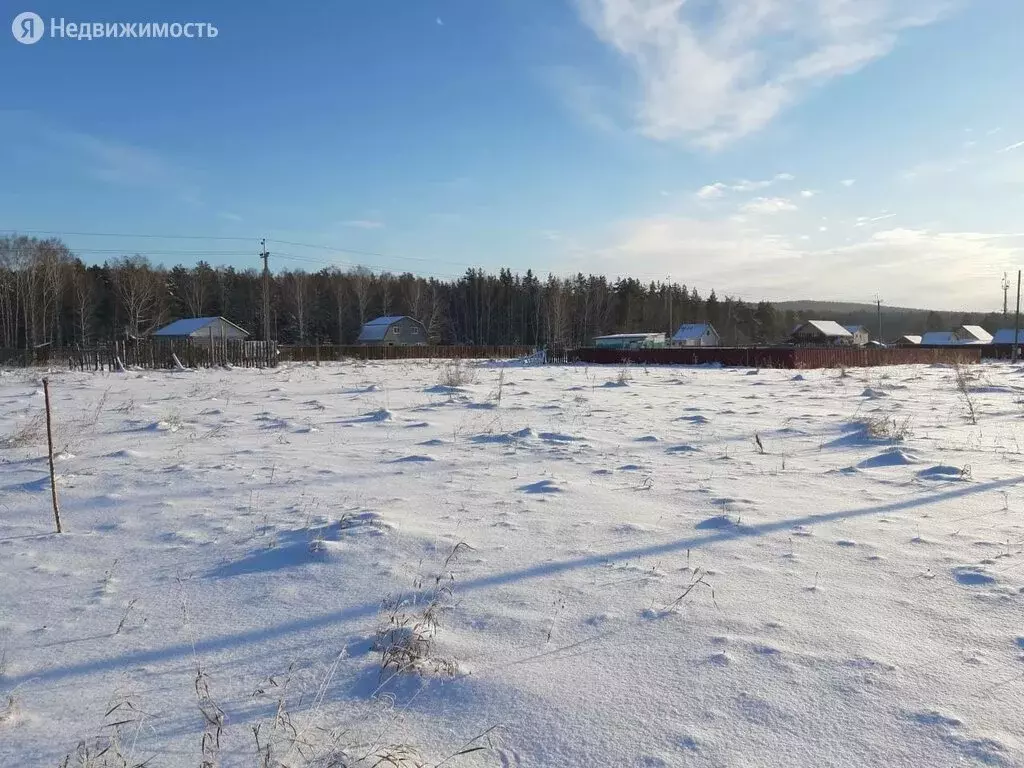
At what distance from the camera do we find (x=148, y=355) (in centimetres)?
2283

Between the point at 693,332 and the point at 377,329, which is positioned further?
the point at 693,332

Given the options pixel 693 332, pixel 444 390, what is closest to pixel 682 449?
pixel 444 390

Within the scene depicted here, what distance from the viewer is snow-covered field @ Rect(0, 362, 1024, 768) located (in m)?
1.94

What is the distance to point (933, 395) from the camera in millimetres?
13164

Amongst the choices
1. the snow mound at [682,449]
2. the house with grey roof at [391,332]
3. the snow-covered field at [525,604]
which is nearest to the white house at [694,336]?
the house with grey roof at [391,332]

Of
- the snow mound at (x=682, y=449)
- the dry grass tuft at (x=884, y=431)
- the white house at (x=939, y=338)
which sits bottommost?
the snow mound at (x=682, y=449)

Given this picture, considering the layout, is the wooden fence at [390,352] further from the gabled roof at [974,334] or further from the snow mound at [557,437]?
the gabled roof at [974,334]

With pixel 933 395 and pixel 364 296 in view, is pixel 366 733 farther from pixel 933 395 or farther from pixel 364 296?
pixel 364 296

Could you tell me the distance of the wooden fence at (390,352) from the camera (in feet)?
123

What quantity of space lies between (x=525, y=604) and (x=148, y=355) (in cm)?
2412

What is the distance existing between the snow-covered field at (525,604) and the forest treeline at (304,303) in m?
40.4

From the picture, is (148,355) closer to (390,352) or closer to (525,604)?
(390,352)

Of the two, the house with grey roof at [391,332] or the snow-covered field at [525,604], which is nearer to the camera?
the snow-covered field at [525,604]

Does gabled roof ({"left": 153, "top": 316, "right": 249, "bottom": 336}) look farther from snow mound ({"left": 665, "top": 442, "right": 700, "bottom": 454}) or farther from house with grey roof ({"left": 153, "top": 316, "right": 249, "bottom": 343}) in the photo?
snow mound ({"left": 665, "top": 442, "right": 700, "bottom": 454})
